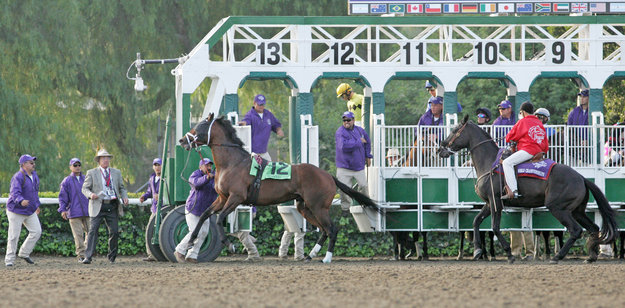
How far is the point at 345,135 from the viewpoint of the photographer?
15359mm

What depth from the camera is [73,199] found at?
52.8 ft

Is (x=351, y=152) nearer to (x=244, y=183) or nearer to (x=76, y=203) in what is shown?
(x=244, y=183)

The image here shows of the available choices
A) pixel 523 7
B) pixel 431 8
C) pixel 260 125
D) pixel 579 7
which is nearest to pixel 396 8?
pixel 431 8

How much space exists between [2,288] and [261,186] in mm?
4608

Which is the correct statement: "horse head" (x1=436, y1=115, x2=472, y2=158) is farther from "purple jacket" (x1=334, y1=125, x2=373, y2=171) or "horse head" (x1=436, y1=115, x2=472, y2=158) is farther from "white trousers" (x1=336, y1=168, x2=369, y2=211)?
A: "white trousers" (x1=336, y1=168, x2=369, y2=211)

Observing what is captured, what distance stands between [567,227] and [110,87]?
13.0m

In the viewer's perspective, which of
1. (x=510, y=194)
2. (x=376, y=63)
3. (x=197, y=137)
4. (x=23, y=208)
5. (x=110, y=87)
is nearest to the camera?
(x=510, y=194)

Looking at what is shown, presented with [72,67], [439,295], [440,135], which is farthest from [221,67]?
[72,67]

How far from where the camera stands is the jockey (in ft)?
47.0

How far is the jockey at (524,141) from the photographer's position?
14.3 metres

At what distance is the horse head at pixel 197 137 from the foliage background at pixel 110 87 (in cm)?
847

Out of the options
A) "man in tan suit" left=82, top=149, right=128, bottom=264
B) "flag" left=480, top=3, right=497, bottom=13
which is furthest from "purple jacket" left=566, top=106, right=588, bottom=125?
"man in tan suit" left=82, top=149, right=128, bottom=264

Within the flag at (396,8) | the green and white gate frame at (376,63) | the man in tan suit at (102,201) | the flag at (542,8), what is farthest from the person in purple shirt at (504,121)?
the man in tan suit at (102,201)

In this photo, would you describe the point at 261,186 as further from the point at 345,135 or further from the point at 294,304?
the point at 294,304
